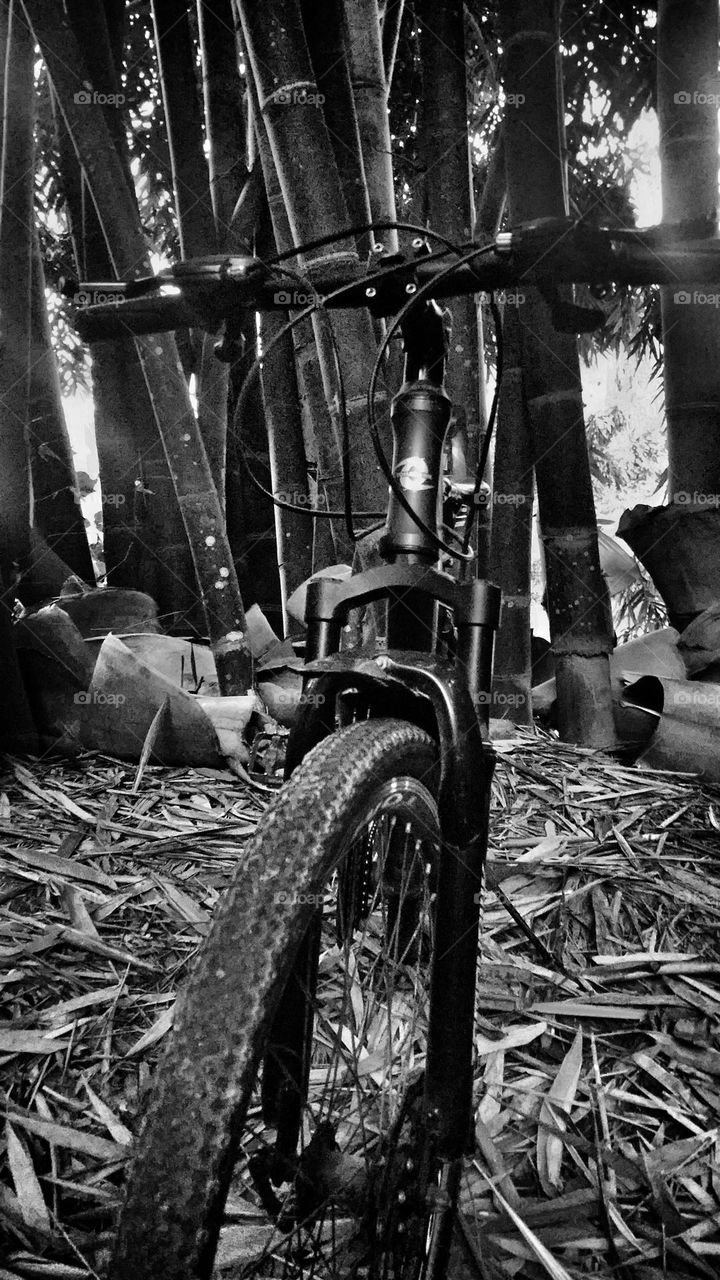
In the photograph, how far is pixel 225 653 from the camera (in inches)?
122

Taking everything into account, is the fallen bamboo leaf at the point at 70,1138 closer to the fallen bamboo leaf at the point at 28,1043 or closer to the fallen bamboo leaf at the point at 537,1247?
the fallen bamboo leaf at the point at 28,1043

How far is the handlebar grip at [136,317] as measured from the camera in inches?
57.3

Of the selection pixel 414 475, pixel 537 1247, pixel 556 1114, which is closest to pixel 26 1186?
pixel 537 1247

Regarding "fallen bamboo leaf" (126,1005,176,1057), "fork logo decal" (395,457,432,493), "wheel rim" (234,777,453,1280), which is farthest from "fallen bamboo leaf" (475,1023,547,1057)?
"fork logo decal" (395,457,432,493)

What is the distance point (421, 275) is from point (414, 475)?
0.34 m

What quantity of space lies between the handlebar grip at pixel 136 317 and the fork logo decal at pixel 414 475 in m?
0.51

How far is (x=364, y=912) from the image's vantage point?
1277 mm

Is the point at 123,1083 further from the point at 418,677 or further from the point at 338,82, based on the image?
the point at 338,82

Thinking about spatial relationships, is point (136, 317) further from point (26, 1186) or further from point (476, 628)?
point (26, 1186)

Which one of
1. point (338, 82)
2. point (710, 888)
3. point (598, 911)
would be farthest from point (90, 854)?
point (338, 82)

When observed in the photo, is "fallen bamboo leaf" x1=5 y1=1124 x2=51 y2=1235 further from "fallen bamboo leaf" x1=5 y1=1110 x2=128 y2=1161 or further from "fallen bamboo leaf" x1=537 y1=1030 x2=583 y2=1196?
"fallen bamboo leaf" x1=537 y1=1030 x2=583 y2=1196

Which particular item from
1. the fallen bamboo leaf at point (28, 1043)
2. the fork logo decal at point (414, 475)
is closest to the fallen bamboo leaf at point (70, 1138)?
the fallen bamboo leaf at point (28, 1043)

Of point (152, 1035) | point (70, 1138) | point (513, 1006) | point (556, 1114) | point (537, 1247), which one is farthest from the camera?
point (513, 1006)

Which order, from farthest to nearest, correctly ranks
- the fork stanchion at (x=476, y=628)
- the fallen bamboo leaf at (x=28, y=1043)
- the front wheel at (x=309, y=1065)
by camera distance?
the fallen bamboo leaf at (x=28, y=1043)
the fork stanchion at (x=476, y=628)
the front wheel at (x=309, y=1065)
